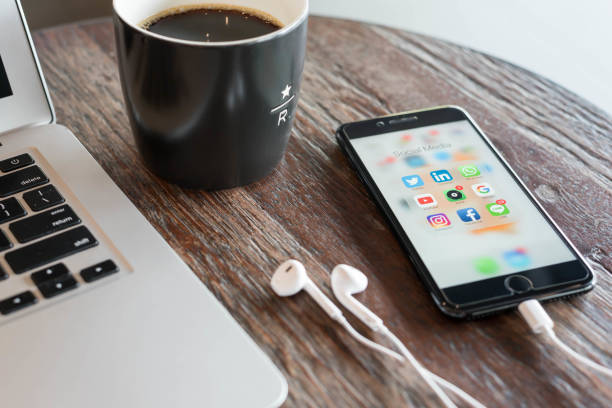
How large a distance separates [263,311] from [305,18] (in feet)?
0.68

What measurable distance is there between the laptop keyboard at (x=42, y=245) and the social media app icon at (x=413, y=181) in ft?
0.75

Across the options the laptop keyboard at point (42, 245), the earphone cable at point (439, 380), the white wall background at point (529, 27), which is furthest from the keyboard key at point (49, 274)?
the white wall background at point (529, 27)

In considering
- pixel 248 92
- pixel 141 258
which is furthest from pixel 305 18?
pixel 141 258

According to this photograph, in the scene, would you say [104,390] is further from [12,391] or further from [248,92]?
[248,92]

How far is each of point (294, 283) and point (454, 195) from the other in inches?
6.1

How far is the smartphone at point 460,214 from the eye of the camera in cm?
42

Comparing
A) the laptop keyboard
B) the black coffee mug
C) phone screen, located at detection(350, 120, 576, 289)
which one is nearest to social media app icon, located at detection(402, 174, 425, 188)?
phone screen, located at detection(350, 120, 576, 289)

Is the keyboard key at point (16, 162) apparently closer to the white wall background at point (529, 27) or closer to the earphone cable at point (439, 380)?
the earphone cable at point (439, 380)

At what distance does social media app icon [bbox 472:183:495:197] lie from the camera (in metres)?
0.49

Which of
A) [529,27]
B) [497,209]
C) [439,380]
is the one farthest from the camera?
[529,27]

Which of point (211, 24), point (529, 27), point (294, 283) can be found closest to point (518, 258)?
point (294, 283)

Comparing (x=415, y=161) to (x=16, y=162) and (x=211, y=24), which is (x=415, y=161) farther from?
(x=16, y=162)

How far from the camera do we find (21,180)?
0.45 meters

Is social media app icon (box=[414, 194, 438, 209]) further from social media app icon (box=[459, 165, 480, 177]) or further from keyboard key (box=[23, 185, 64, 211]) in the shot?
keyboard key (box=[23, 185, 64, 211])
